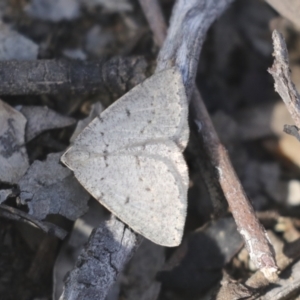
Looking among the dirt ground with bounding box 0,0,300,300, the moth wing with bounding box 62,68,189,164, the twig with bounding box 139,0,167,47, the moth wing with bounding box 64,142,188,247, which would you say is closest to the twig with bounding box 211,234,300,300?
the dirt ground with bounding box 0,0,300,300

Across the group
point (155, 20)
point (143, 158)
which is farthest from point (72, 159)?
point (155, 20)

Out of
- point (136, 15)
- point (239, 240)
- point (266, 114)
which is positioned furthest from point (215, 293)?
point (136, 15)

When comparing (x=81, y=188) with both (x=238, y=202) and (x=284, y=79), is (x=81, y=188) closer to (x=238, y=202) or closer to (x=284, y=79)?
(x=238, y=202)

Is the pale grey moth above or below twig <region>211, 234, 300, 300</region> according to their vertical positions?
above

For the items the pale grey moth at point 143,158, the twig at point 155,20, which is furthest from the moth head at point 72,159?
the twig at point 155,20

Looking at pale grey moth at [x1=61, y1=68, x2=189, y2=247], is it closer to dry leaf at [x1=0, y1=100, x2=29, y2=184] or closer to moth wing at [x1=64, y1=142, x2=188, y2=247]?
moth wing at [x1=64, y1=142, x2=188, y2=247]

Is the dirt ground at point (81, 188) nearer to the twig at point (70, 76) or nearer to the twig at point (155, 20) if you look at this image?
the twig at point (70, 76)
